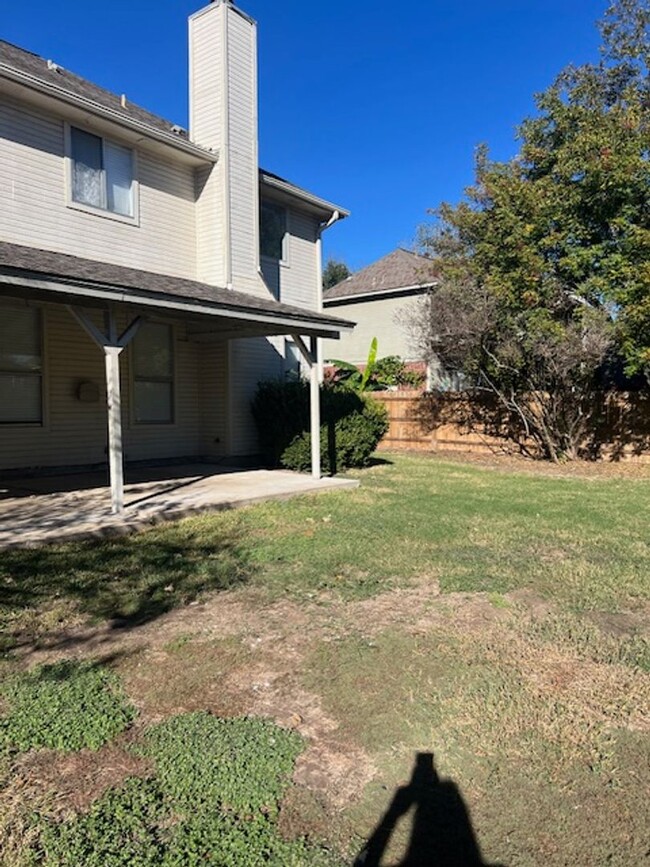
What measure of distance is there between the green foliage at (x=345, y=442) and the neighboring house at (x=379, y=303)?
921 centimetres

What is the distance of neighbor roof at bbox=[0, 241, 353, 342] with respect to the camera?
6133mm

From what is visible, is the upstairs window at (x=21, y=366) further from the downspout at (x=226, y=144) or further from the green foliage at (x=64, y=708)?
the green foliage at (x=64, y=708)

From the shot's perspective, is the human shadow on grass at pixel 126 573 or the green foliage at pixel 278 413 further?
the green foliage at pixel 278 413

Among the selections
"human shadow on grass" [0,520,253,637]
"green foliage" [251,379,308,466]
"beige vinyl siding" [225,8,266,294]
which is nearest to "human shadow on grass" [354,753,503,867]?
"human shadow on grass" [0,520,253,637]

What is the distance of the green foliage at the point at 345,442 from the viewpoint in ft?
36.7

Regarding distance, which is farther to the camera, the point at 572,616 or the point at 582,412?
the point at 582,412

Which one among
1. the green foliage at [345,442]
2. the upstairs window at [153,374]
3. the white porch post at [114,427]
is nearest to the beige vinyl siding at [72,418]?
the upstairs window at [153,374]

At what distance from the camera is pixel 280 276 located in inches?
520

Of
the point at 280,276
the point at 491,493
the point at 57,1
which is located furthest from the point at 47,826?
the point at 57,1

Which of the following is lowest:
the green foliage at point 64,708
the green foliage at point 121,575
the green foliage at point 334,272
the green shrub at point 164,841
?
the green shrub at point 164,841

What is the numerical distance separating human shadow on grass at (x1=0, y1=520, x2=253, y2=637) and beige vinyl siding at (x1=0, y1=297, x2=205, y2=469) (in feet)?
13.7

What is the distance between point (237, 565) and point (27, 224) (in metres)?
6.80

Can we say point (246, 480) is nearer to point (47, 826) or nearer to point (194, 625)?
point (194, 625)

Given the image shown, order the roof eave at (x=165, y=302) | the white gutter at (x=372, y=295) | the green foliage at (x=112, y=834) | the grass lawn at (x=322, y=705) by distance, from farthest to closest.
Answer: the white gutter at (x=372, y=295), the roof eave at (x=165, y=302), the grass lawn at (x=322, y=705), the green foliage at (x=112, y=834)
